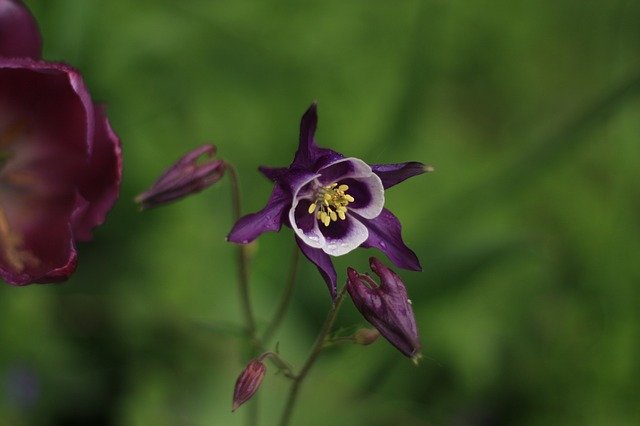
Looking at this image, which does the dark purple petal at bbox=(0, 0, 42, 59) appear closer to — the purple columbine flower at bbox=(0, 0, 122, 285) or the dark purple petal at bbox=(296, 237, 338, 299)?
the purple columbine flower at bbox=(0, 0, 122, 285)

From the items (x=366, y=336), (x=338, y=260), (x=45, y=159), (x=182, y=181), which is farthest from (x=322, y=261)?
(x=338, y=260)

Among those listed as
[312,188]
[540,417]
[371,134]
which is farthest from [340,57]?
[312,188]

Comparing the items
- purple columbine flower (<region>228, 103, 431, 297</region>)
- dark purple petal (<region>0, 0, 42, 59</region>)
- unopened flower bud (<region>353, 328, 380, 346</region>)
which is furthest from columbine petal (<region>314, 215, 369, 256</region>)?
dark purple petal (<region>0, 0, 42, 59</region>)

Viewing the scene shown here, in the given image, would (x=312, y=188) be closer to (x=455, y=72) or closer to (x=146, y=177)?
(x=146, y=177)

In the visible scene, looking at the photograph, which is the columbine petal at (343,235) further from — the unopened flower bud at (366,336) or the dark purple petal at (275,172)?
the unopened flower bud at (366,336)

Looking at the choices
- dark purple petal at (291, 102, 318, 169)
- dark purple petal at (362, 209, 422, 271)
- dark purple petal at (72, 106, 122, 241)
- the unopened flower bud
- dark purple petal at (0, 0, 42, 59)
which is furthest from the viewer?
dark purple petal at (0, 0, 42, 59)

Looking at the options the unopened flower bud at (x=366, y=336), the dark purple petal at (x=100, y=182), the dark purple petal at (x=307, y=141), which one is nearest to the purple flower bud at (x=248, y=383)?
the unopened flower bud at (x=366, y=336)
